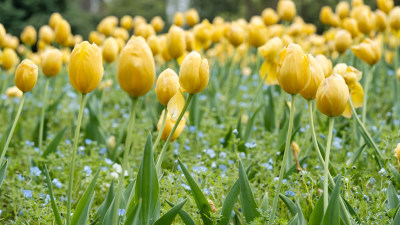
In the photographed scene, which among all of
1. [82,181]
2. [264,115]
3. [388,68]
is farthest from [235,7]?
[82,181]

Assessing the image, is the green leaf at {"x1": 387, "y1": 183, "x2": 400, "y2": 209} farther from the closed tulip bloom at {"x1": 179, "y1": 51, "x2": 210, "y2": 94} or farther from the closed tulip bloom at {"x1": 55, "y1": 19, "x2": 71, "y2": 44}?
the closed tulip bloom at {"x1": 55, "y1": 19, "x2": 71, "y2": 44}

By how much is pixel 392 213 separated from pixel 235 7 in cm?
1416

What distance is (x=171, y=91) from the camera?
53.0 inches

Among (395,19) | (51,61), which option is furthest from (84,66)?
(395,19)

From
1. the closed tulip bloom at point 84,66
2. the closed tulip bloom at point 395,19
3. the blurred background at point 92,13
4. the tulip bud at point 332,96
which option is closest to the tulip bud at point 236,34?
the closed tulip bloom at point 395,19

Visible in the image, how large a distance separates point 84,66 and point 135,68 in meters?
0.19

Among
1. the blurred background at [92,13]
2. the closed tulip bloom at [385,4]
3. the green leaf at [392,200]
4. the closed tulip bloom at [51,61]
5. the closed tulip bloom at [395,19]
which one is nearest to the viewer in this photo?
the green leaf at [392,200]

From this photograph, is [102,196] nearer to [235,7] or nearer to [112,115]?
[112,115]

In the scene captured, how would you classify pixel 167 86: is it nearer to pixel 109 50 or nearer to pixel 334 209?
pixel 334 209

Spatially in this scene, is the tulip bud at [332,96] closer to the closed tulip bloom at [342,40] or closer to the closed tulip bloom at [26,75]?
the closed tulip bloom at [26,75]

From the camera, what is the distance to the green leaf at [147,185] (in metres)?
1.15

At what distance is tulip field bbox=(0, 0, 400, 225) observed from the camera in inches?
46.0

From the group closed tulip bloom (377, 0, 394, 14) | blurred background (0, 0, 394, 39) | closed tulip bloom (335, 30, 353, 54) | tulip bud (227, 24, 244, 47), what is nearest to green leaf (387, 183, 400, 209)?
closed tulip bloom (335, 30, 353, 54)

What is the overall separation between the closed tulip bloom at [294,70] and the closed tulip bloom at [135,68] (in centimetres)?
36
